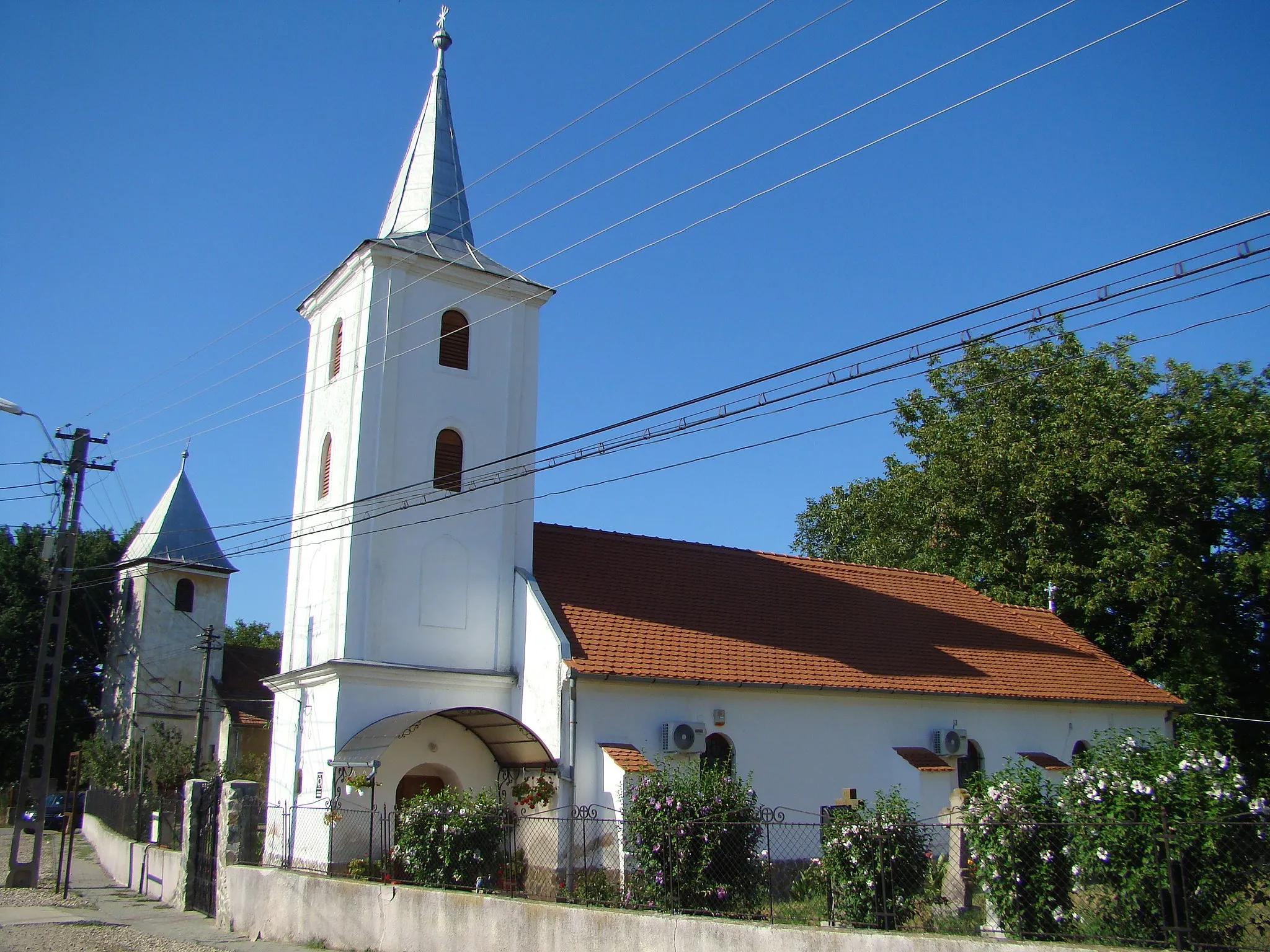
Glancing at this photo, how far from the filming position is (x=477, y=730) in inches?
764

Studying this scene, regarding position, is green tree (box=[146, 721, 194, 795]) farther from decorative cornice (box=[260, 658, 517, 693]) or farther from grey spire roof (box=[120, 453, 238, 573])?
decorative cornice (box=[260, 658, 517, 693])

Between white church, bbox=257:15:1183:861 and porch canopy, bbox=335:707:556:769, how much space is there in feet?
0.17

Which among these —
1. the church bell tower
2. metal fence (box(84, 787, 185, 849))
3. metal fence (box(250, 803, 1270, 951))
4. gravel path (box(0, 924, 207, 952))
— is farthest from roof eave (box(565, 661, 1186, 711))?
metal fence (box(84, 787, 185, 849))

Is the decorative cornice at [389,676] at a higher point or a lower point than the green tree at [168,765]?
higher

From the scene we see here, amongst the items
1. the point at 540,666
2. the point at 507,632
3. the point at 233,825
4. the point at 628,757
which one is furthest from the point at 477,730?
the point at 233,825

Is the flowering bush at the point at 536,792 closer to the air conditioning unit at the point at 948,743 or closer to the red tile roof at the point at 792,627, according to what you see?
the red tile roof at the point at 792,627

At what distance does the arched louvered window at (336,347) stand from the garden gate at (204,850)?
8.66 meters

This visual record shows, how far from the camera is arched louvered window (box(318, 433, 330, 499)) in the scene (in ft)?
73.0

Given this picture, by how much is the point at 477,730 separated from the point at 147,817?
886 centimetres

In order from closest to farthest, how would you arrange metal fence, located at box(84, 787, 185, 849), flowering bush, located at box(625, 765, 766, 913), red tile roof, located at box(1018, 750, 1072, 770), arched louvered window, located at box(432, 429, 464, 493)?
flowering bush, located at box(625, 765, 766, 913) → metal fence, located at box(84, 787, 185, 849) → arched louvered window, located at box(432, 429, 464, 493) → red tile roof, located at box(1018, 750, 1072, 770)

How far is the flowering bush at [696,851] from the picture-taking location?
1239 cm

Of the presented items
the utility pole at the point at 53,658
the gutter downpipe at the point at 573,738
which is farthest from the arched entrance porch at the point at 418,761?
the utility pole at the point at 53,658

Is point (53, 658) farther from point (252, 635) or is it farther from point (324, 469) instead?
point (252, 635)

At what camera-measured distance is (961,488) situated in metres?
32.4
